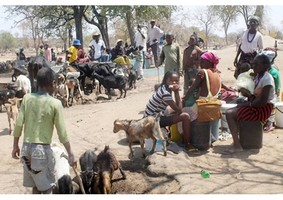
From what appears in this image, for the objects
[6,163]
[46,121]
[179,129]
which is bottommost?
[6,163]

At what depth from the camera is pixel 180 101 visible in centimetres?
609

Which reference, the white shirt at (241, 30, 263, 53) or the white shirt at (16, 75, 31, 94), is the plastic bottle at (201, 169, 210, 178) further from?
the white shirt at (16, 75, 31, 94)

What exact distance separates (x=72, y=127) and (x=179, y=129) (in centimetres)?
281

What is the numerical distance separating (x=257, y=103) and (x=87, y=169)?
255 centimetres

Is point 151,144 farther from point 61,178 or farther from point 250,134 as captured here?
point 61,178

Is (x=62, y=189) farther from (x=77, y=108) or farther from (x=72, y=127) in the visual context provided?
(x=77, y=108)

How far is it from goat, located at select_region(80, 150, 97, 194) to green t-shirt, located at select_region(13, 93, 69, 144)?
136 centimetres

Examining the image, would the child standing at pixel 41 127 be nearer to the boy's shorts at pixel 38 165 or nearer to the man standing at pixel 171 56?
the boy's shorts at pixel 38 165

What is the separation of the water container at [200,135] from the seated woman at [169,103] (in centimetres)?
11

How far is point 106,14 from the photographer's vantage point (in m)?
24.2

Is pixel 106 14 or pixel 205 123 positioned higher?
pixel 106 14

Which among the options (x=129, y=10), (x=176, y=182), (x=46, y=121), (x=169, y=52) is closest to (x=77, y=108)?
(x=169, y=52)

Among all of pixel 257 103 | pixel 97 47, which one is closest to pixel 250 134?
pixel 257 103

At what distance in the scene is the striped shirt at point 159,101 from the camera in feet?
19.6
